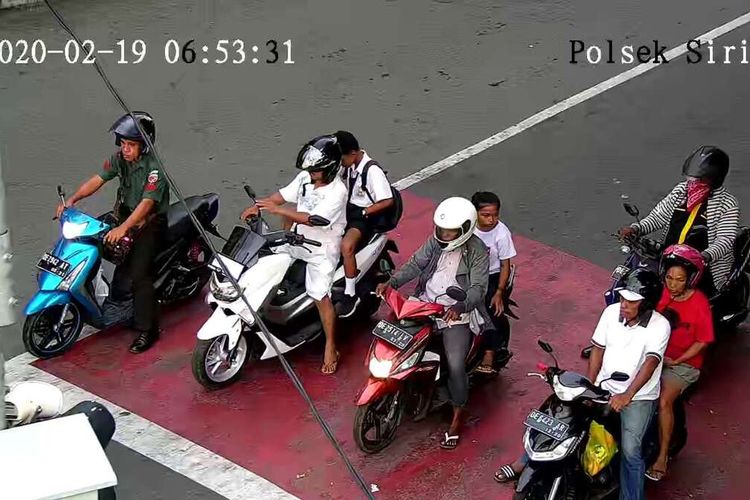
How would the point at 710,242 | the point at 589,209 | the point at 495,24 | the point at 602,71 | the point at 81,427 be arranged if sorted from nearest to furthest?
the point at 81,427 < the point at 710,242 < the point at 589,209 < the point at 602,71 < the point at 495,24

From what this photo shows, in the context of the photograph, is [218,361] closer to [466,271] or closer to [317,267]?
[317,267]

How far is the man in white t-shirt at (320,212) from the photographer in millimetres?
8391

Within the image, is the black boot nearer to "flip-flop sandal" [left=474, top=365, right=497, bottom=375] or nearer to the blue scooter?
the blue scooter

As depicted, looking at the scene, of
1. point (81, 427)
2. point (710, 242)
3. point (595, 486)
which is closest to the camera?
point (81, 427)

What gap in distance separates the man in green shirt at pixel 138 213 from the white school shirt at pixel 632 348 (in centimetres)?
355

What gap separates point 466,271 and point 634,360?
141 centimetres

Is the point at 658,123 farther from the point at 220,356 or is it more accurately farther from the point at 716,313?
the point at 220,356

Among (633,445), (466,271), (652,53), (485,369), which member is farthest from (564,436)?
(652,53)

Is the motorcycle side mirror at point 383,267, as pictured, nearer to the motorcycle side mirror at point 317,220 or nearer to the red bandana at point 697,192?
the motorcycle side mirror at point 317,220

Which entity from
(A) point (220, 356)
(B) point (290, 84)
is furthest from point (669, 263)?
(B) point (290, 84)

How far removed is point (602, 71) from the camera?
1386 centimetres

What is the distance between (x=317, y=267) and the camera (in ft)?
28.3

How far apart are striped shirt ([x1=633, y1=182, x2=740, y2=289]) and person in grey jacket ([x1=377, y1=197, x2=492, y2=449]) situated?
4.83ft

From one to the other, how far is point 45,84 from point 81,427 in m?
8.35
